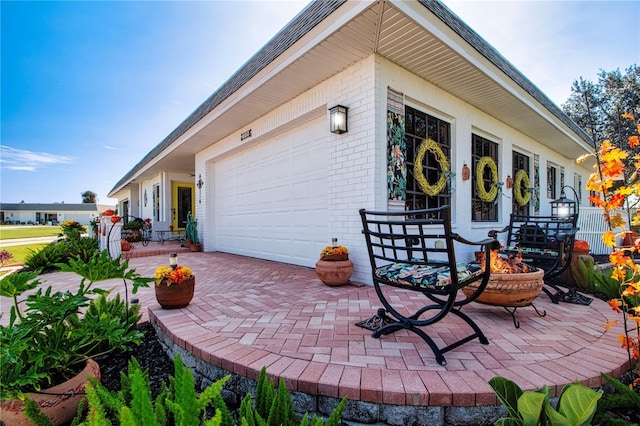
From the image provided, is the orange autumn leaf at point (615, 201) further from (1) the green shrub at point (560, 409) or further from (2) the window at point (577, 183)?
(2) the window at point (577, 183)

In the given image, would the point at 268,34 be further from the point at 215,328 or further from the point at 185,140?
the point at 215,328

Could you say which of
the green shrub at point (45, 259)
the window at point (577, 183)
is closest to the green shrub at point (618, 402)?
the green shrub at point (45, 259)

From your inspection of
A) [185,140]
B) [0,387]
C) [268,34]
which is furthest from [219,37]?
[0,387]

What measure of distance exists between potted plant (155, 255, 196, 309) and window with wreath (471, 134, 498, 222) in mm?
5145

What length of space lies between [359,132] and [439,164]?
1.78 m

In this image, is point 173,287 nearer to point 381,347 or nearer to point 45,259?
point 381,347

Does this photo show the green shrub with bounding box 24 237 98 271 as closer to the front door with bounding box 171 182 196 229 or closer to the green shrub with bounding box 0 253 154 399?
the front door with bounding box 171 182 196 229

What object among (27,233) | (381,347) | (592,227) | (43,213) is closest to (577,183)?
(592,227)

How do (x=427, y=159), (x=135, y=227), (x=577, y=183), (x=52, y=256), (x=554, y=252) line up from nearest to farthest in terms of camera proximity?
(x=554, y=252) < (x=427, y=159) < (x=52, y=256) < (x=135, y=227) < (x=577, y=183)

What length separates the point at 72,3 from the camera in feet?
16.5

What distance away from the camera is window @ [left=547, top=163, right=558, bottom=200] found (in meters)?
8.71

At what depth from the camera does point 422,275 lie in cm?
180

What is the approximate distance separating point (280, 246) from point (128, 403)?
4239mm

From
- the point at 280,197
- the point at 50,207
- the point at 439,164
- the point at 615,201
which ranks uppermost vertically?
the point at 50,207
